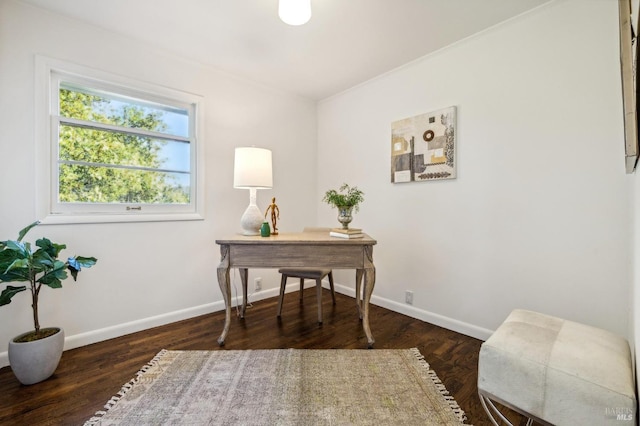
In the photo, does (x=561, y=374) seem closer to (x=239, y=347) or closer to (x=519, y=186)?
(x=519, y=186)

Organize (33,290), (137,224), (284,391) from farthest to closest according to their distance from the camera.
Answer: (137,224), (33,290), (284,391)

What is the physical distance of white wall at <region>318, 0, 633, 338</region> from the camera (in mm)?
1661

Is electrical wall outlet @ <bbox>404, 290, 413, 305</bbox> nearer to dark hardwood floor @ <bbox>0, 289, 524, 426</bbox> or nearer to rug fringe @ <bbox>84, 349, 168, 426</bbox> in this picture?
dark hardwood floor @ <bbox>0, 289, 524, 426</bbox>

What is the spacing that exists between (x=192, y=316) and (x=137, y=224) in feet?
3.22

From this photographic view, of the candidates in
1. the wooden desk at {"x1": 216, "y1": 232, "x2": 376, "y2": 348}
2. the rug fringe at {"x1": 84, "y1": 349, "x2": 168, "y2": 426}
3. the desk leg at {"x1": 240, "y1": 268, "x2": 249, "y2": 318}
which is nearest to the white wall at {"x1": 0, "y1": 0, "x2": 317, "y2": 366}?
the desk leg at {"x1": 240, "y1": 268, "x2": 249, "y2": 318}

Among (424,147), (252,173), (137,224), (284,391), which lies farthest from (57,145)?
(424,147)

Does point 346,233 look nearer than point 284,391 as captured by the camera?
No

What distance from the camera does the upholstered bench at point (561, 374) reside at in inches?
34.1

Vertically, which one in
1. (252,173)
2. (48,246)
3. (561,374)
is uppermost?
(252,173)

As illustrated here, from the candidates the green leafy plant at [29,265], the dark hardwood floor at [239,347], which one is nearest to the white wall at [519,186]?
the dark hardwood floor at [239,347]

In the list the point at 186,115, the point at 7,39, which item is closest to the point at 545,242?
the point at 186,115

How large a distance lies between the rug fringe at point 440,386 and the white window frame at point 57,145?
7.15 ft

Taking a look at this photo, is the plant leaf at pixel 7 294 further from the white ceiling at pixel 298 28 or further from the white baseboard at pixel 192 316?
the white ceiling at pixel 298 28

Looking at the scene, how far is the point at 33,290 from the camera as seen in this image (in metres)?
1.69
